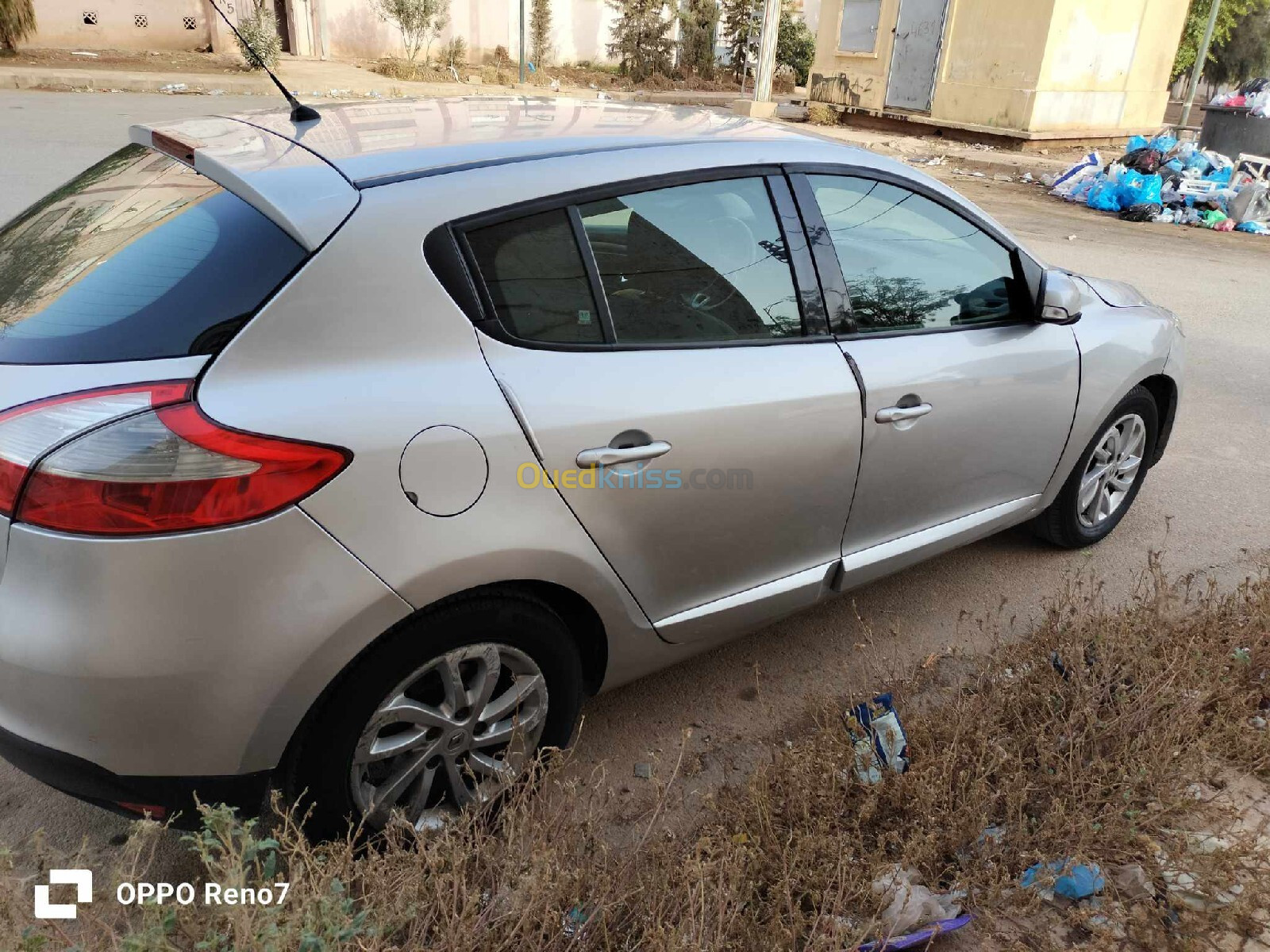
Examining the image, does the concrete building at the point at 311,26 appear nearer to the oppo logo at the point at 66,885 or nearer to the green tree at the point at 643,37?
the green tree at the point at 643,37

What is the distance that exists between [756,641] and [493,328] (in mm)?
1791

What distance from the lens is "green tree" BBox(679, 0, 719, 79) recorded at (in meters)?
29.8

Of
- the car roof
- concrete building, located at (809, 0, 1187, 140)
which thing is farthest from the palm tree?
the car roof

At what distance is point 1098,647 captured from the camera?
2949 mm

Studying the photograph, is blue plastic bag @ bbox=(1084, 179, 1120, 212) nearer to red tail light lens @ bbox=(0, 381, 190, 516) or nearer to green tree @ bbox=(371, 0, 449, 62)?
red tail light lens @ bbox=(0, 381, 190, 516)

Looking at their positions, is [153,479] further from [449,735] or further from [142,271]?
[449,735]

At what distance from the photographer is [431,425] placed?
208 centimetres

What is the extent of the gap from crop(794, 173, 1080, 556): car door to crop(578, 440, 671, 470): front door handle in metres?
0.78

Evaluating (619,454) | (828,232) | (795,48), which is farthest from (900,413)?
(795,48)

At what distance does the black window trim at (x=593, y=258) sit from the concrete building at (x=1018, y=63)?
16416 millimetres

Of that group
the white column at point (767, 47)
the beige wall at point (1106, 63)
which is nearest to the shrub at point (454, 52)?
the white column at point (767, 47)

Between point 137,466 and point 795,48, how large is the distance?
3528cm

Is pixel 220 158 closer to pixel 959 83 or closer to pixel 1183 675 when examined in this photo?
pixel 1183 675

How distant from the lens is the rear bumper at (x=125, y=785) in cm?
197
